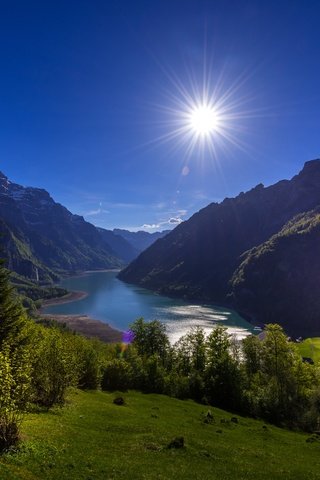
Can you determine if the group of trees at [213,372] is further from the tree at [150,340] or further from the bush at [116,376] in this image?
the tree at [150,340]

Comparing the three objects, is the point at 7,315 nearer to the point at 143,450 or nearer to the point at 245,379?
the point at 143,450

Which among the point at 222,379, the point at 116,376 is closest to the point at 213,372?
the point at 222,379

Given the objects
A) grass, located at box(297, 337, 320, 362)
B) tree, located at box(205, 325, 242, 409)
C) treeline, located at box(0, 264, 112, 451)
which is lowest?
grass, located at box(297, 337, 320, 362)

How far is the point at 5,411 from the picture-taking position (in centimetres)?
2205

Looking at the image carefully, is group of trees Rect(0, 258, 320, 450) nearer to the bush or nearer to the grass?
the bush

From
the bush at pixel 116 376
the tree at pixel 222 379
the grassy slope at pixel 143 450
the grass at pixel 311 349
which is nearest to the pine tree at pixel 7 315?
the grassy slope at pixel 143 450

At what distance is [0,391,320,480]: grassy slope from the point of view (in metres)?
23.2

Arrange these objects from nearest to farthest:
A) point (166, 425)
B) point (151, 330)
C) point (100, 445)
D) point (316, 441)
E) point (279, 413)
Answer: point (100, 445) < point (166, 425) < point (316, 441) < point (279, 413) < point (151, 330)

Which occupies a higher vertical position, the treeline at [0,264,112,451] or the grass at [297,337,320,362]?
the treeline at [0,264,112,451]

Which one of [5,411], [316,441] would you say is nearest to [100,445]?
[5,411]

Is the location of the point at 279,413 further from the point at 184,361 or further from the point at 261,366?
the point at 184,361

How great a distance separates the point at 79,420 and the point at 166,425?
12.3 meters

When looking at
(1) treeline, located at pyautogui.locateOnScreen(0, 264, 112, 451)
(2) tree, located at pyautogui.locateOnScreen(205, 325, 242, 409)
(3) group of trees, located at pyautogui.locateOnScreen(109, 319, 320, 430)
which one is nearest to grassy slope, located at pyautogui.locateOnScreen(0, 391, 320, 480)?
(1) treeline, located at pyautogui.locateOnScreen(0, 264, 112, 451)

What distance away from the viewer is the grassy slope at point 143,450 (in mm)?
23219
